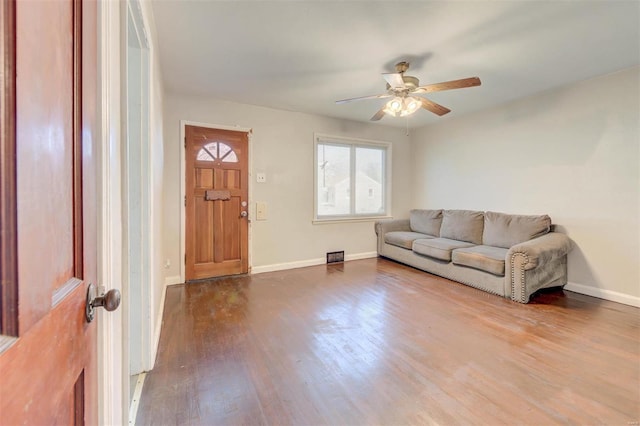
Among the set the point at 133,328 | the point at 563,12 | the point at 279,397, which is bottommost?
the point at 279,397

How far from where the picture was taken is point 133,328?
181cm

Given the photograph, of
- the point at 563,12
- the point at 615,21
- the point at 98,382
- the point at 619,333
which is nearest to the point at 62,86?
the point at 98,382

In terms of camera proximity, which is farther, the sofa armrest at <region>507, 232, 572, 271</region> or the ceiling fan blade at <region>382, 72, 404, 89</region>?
the sofa armrest at <region>507, 232, 572, 271</region>

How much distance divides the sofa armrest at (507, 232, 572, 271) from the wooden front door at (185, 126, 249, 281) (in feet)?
11.1

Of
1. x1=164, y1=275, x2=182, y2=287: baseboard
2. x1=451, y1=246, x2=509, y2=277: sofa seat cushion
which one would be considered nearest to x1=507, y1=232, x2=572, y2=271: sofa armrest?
x1=451, y1=246, x2=509, y2=277: sofa seat cushion

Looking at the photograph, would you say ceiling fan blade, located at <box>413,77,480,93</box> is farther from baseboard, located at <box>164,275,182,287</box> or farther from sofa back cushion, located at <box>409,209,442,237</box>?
baseboard, located at <box>164,275,182,287</box>

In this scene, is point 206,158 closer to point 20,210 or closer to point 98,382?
point 98,382

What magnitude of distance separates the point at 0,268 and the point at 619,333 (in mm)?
3644

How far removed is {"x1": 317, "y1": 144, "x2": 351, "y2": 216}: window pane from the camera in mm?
4812

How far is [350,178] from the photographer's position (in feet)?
16.7

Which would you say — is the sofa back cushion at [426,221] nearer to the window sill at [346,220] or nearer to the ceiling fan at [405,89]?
the window sill at [346,220]

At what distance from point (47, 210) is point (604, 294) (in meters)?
4.60

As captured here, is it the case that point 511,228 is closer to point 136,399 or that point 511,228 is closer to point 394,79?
point 394,79

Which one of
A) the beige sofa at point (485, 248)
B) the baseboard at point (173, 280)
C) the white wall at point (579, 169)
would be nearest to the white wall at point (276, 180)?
the baseboard at point (173, 280)
